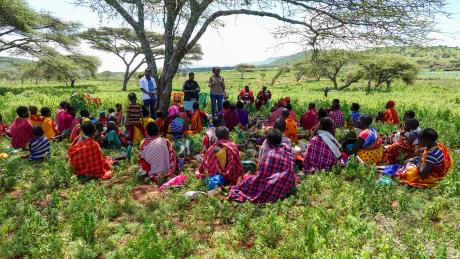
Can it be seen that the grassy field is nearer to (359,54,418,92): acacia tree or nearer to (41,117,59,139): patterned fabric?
(41,117,59,139): patterned fabric

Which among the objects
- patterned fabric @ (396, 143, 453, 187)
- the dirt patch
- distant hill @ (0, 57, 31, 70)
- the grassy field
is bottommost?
the dirt patch

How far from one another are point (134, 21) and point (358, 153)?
8278 mm

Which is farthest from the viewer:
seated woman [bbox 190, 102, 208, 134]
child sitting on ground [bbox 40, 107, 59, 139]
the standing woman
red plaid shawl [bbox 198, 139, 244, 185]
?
the standing woman

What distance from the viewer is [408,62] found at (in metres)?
38.8

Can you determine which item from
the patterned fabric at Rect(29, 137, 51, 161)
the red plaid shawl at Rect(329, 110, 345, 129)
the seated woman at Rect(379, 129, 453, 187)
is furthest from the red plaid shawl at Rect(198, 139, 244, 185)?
the red plaid shawl at Rect(329, 110, 345, 129)

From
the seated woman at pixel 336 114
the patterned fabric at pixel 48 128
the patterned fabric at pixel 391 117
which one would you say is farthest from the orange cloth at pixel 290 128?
the patterned fabric at pixel 48 128

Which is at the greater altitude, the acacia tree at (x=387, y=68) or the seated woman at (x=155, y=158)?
the acacia tree at (x=387, y=68)

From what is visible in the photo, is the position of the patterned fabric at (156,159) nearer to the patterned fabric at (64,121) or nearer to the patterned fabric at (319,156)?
the patterned fabric at (319,156)

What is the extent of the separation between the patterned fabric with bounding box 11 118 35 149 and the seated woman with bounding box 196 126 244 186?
5.11 m

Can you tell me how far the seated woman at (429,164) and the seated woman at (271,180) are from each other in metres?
2.08

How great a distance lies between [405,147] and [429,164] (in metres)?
1.44

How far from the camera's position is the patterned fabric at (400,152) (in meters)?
7.17

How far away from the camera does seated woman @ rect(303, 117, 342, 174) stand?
6633 mm

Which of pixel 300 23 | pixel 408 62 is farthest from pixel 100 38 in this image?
pixel 408 62
